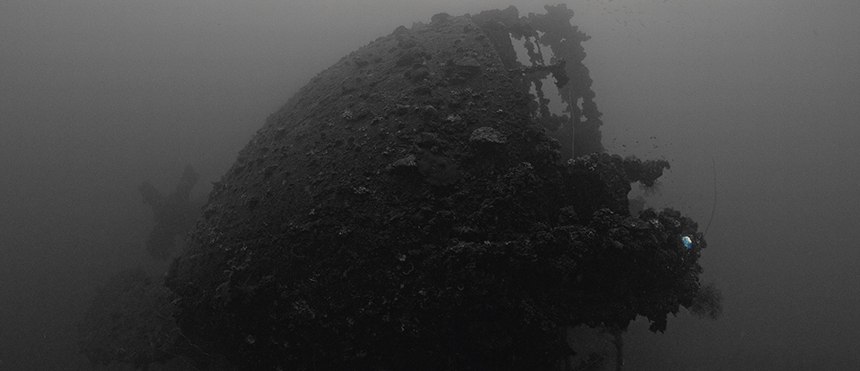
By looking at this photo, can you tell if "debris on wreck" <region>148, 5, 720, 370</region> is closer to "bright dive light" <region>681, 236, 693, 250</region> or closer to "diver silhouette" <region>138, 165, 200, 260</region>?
"bright dive light" <region>681, 236, 693, 250</region>

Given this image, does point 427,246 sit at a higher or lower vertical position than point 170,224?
lower

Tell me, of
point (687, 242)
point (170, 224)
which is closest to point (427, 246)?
point (687, 242)

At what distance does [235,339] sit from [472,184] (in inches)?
93.1

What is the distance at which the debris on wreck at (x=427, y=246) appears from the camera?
9.15 feet

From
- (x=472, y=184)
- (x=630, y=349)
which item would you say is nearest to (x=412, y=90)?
(x=472, y=184)

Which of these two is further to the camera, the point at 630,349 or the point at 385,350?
the point at 630,349

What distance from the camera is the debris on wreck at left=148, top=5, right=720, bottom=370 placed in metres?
2.79

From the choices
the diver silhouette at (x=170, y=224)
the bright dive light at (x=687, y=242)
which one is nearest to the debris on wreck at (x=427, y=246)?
the bright dive light at (x=687, y=242)

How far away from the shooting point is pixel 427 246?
2865mm

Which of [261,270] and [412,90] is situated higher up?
[412,90]

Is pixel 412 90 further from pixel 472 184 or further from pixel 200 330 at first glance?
pixel 200 330

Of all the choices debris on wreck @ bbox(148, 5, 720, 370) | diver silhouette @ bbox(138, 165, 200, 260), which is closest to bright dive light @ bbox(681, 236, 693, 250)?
debris on wreck @ bbox(148, 5, 720, 370)

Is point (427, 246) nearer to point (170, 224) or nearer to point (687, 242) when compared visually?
point (687, 242)

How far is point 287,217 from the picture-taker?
10.8 feet
